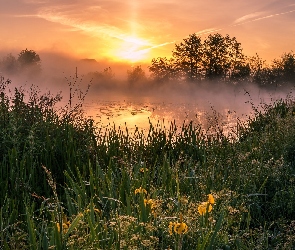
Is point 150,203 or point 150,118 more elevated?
point 150,203

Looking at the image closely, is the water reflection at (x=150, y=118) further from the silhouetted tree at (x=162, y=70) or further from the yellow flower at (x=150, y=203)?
the silhouetted tree at (x=162, y=70)

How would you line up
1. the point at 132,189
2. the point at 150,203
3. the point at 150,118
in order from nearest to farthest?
the point at 150,203, the point at 132,189, the point at 150,118

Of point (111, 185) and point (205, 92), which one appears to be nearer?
point (111, 185)

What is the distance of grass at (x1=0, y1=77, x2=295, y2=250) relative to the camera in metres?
2.47

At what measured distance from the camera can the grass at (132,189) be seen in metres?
2.47

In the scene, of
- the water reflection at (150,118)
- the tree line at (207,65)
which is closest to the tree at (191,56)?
the tree line at (207,65)

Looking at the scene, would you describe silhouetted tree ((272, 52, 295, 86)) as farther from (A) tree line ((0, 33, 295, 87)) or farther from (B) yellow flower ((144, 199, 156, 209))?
(B) yellow flower ((144, 199, 156, 209))

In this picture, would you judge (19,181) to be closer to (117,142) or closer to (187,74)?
(117,142)

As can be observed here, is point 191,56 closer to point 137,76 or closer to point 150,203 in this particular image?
point 137,76

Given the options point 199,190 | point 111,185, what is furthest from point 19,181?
point 199,190

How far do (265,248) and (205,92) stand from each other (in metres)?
42.2

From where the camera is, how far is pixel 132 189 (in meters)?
3.45

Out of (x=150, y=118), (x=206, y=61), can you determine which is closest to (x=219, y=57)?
(x=206, y=61)

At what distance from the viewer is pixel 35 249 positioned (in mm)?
2414
